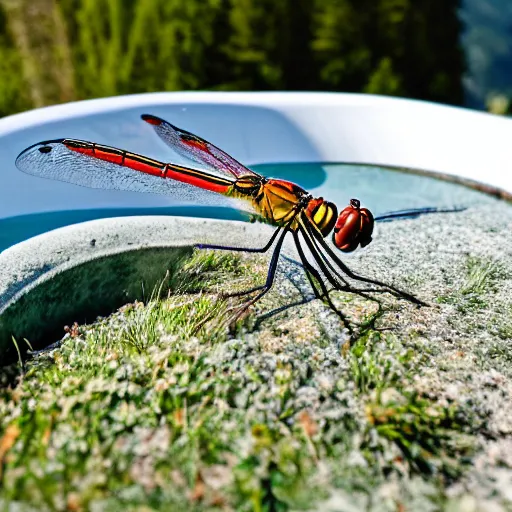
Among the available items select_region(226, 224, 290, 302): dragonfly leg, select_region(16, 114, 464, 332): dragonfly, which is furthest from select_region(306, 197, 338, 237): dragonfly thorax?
select_region(226, 224, 290, 302): dragonfly leg

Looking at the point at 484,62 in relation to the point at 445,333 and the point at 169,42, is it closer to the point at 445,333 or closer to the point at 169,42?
the point at 169,42

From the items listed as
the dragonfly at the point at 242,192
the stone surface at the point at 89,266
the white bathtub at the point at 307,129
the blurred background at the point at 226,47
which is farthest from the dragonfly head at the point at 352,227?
the blurred background at the point at 226,47

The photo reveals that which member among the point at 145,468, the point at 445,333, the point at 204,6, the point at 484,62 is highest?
the point at 204,6

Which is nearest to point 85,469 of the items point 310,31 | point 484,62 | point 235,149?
point 235,149

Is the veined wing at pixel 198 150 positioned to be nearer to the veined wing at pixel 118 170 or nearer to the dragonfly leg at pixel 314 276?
the veined wing at pixel 118 170

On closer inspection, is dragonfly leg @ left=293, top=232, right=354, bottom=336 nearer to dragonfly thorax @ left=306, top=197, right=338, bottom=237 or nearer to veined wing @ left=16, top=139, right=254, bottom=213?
dragonfly thorax @ left=306, top=197, right=338, bottom=237

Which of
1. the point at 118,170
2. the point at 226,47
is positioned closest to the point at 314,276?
the point at 118,170
